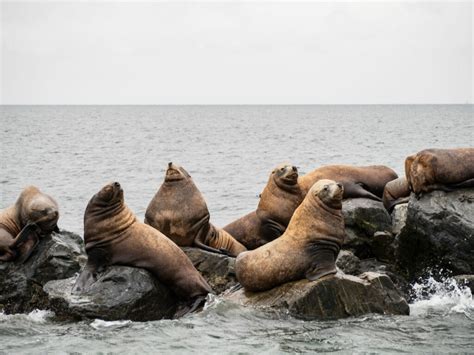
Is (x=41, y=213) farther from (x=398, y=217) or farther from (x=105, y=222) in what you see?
(x=398, y=217)

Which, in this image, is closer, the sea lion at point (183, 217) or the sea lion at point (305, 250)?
the sea lion at point (305, 250)

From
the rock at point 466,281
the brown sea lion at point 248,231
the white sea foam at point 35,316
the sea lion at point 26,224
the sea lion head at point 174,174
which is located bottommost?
the white sea foam at point 35,316

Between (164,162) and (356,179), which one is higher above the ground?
(356,179)

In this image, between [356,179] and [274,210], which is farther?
[356,179]

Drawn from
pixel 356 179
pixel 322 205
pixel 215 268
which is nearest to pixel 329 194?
pixel 322 205

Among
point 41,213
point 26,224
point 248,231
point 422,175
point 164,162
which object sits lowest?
point 164,162

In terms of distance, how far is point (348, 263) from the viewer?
38.0 feet

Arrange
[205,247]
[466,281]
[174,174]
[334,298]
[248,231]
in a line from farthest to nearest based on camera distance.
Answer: [248,231] < [174,174] < [205,247] < [466,281] < [334,298]

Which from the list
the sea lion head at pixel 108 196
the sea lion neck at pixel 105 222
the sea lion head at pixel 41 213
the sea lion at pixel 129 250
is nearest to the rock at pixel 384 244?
the sea lion at pixel 129 250

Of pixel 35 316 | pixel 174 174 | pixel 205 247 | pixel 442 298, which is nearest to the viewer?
pixel 35 316

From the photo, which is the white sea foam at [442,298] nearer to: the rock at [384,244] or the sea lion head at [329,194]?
the rock at [384,244]

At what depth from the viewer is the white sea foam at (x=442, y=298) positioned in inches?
414

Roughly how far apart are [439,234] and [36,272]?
5.33 metres

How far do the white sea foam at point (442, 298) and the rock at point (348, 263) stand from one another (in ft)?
2.71
